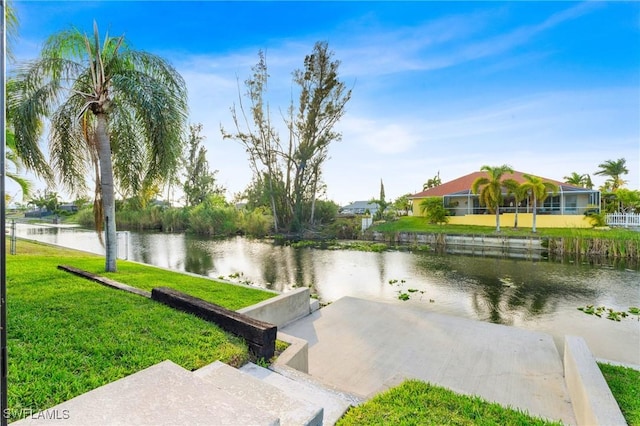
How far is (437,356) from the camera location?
4.07 metres

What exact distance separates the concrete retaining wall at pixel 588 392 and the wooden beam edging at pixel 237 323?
99.1 inches

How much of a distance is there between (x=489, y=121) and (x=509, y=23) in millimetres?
6685

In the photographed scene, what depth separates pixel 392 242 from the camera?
808 inches

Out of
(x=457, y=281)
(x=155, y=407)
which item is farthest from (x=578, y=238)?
(x=155, y=407)

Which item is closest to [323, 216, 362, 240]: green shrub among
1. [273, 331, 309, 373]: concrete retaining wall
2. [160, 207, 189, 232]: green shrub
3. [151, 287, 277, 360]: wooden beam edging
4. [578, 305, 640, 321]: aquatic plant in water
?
[160, 207, 189, 232]: green shrub

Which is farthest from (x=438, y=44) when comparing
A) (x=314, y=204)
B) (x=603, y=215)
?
(x=314, y=204)

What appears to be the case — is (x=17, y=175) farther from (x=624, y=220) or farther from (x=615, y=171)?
(x=615, y=171)

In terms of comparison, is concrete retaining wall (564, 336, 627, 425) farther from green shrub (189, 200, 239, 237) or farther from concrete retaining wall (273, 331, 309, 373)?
green shrub (189, 200, 239, 237)

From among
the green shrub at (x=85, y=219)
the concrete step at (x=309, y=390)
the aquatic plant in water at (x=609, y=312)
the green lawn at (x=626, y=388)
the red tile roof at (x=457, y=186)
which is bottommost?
the aquatic plant in water at (x=609, y=312)

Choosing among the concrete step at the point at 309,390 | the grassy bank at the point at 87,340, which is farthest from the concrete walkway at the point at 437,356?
the grassy bank at the point at 87,340

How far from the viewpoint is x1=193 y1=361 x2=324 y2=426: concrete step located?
1.84m

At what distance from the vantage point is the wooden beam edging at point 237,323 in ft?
10.0

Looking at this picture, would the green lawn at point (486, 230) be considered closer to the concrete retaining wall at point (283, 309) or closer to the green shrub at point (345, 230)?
the green shrub at point (345, 230)

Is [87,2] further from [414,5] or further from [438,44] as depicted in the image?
[438,44]
